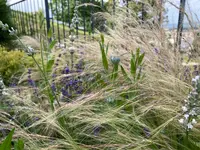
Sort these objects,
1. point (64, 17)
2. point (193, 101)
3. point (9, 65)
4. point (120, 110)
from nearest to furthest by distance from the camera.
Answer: point (193, 101)
point (120, 110)
point (9, 65)
point (64, 17)

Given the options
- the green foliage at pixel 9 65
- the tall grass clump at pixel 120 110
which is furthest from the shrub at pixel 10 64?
the tall grass clump at pixel 120 110

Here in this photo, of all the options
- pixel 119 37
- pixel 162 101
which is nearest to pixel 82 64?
pixel 119 37

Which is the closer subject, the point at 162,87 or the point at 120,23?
the point at 162,87

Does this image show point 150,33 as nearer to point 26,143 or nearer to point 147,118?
point 147,118

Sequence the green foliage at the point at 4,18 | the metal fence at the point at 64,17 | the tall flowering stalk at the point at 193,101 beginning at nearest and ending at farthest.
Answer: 1. the tall flowering stalk at the point at 193,101
2. the metal fence at the point at 64,17
3. the green foliage at the point at 4,18

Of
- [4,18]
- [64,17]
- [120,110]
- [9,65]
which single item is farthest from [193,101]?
[4,18]

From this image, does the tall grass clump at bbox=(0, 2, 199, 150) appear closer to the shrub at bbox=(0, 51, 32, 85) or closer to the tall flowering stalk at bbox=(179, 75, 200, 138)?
the tall flowering stalk at bbox=(179, 75, 200, 138)

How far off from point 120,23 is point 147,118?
67cm

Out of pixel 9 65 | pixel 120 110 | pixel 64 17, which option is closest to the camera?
pixel 120 110

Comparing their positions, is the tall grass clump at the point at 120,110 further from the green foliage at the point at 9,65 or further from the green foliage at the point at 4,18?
the green foliage at the point at 4,18

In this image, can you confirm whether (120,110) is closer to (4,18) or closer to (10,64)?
(10,64)

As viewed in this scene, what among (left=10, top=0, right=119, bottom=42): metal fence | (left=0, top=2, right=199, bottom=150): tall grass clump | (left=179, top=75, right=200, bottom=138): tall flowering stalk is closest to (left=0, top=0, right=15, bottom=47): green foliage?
(left=10, top=0, right=119, bottom=42): metal fence

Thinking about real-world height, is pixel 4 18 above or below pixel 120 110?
above

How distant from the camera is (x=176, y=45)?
125cm
